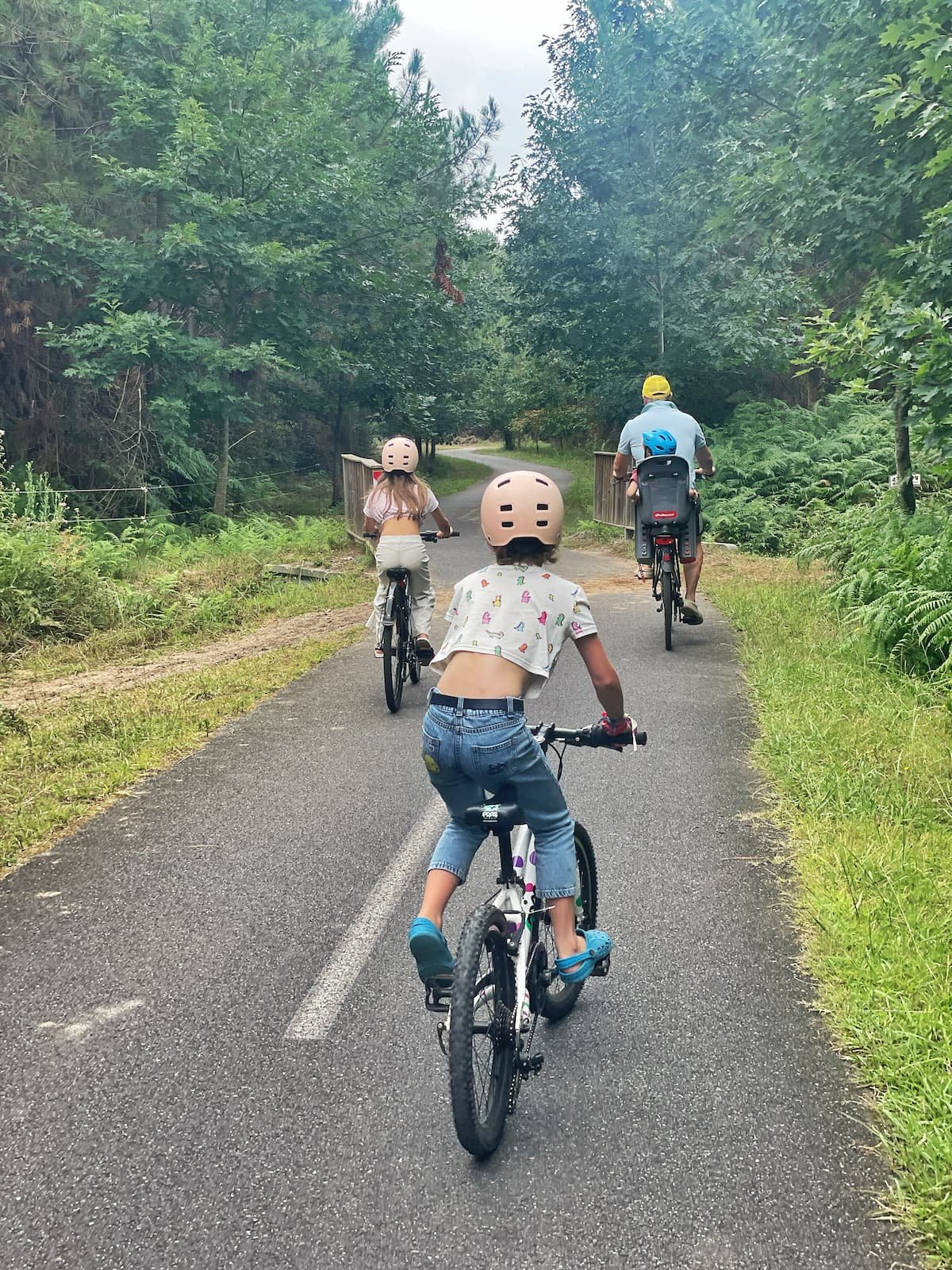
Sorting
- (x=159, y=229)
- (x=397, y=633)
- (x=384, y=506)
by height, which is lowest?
(x=397, y=633)

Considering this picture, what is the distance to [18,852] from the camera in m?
5.54

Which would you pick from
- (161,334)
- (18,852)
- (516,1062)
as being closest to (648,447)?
(18,852)

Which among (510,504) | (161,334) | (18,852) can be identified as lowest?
(18,852)

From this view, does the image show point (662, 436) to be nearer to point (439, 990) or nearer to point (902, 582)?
point (902, 582)

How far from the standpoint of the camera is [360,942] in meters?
4.43

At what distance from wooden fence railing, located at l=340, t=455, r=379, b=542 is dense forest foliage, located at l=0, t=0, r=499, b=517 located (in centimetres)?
259

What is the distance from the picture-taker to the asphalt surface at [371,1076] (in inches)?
108

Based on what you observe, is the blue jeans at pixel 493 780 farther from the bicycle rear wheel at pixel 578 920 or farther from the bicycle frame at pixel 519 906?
the bicycle rear wheel at pixel 578 920

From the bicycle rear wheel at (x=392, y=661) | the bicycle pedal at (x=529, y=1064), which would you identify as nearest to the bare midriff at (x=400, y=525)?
the bicycle rear wheel at (x=392, y=661)

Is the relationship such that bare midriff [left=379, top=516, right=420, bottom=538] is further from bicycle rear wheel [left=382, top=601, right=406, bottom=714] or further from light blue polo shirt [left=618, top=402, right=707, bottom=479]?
light blue polo shirt [left=618, top=402, right=707, bottom=479]

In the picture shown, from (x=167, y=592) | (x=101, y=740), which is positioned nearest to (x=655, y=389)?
(x=101, y=740)

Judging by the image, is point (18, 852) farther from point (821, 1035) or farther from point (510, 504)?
point (821, 1035)

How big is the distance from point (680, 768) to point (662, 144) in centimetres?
2107

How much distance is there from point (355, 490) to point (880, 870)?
50.9 feet
